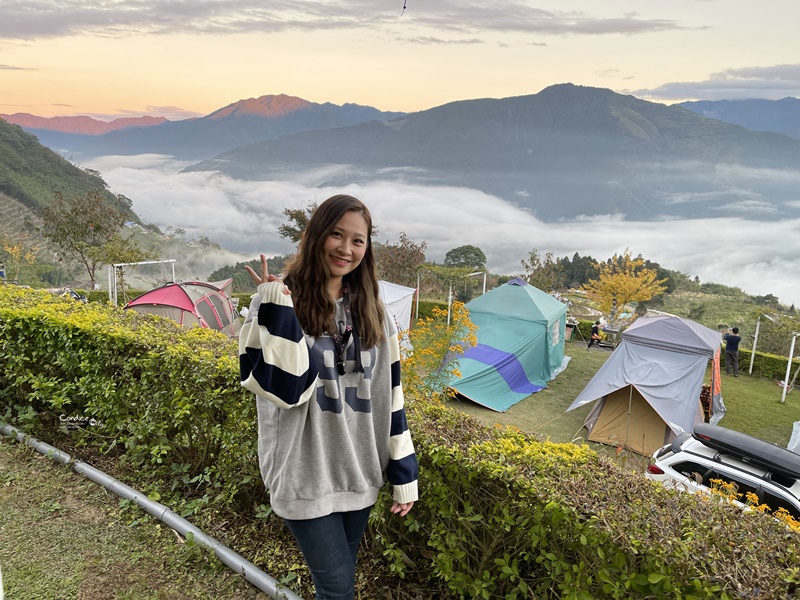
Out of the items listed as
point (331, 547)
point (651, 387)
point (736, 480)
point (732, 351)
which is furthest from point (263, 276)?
point (732, 351)

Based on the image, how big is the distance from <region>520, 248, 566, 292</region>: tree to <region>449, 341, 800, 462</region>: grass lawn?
29.3 feet

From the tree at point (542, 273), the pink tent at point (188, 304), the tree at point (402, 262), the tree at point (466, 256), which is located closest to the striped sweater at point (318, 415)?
the pink tent at point (188, 304)

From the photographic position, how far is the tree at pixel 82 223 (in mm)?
21516

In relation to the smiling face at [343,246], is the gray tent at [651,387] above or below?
below

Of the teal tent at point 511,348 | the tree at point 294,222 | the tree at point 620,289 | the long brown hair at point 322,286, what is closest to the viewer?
the long brown hair at point 322,286

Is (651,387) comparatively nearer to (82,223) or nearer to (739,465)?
(739,465)

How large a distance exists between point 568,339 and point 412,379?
11176mm

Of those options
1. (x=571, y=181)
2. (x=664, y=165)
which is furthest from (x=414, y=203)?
(x=664, y=165)

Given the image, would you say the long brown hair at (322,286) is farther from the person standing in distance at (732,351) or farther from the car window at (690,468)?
the person standing in distance at (732,351)

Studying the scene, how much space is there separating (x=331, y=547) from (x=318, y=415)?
14.8 inches

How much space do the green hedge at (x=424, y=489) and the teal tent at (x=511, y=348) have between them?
649 cm

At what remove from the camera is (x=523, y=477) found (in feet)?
5.42

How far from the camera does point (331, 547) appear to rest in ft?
4.51

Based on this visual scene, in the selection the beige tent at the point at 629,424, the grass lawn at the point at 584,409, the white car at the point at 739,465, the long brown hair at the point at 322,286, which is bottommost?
the grass lawn at the point at 584,409
